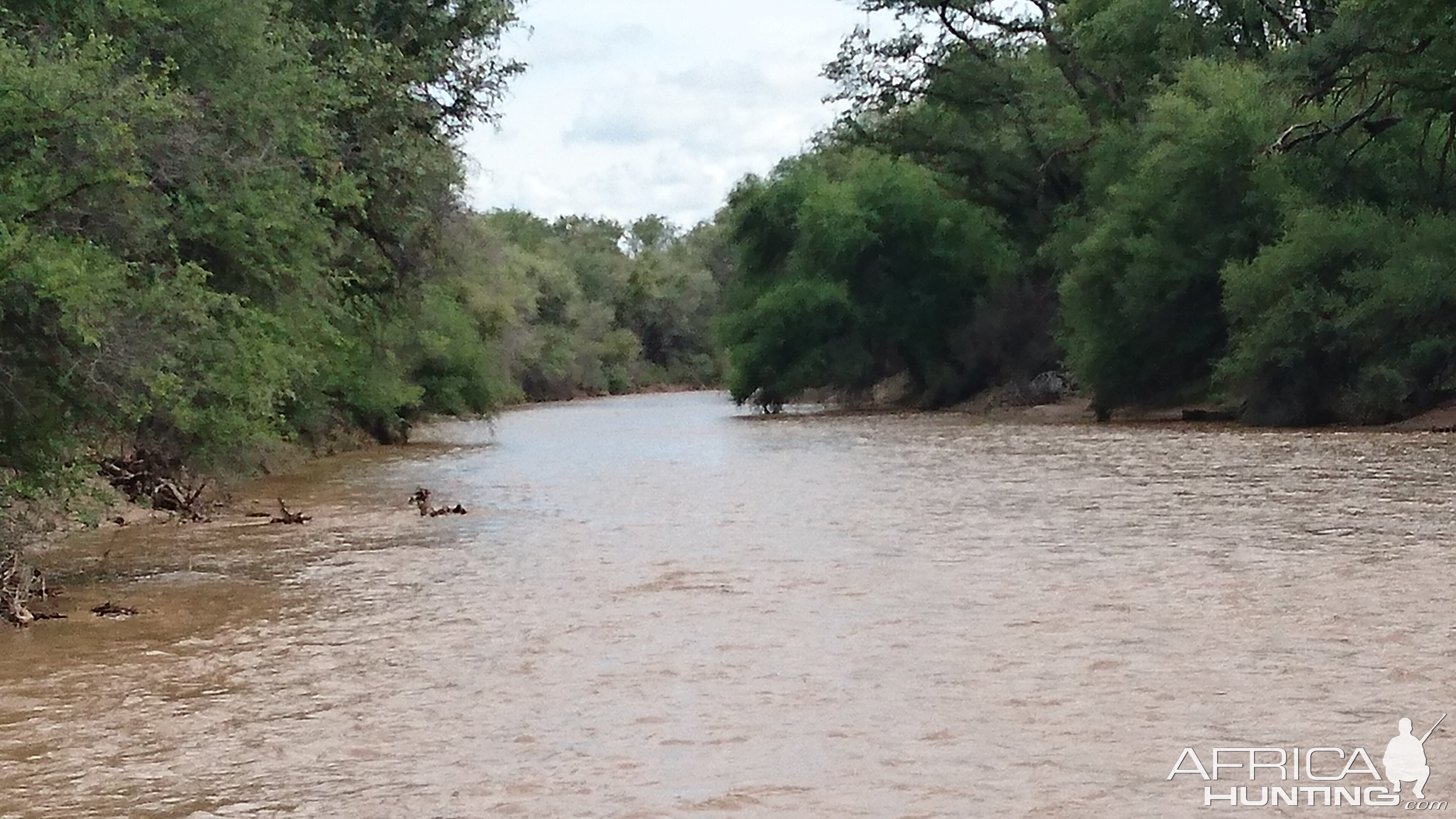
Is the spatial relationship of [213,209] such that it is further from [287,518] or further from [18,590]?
[287,518]

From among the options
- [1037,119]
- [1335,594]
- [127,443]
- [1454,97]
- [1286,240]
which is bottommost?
[1335,594]

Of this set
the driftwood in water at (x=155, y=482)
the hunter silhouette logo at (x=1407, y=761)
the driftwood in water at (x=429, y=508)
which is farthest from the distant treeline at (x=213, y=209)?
the hunter silhouette logo at (x=1407, y=761)

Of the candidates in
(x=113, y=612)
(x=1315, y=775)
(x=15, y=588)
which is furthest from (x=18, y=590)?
(x=1315, y=775)

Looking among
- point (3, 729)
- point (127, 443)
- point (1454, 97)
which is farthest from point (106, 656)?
point (1454, 97)

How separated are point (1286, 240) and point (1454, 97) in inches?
206

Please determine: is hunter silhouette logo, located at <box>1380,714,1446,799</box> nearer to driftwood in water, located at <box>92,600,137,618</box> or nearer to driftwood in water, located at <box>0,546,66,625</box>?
driftwood in water, located at <box>92,600,137,618</box>

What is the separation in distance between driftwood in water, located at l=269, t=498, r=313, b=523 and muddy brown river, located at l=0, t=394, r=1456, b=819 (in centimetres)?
41

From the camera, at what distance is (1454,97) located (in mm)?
30234

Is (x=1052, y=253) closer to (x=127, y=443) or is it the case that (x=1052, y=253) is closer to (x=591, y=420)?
(x=591, y=420)

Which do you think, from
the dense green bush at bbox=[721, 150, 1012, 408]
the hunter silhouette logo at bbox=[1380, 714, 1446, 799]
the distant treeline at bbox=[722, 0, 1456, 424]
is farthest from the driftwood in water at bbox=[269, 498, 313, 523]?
the dense green bush at bbox=[721, 150, 1012, 408]

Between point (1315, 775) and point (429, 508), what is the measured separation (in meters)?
14.9

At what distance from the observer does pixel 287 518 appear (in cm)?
1994

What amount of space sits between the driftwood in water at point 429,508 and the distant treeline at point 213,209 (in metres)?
2.03

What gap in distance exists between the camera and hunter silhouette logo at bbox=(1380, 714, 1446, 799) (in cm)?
727
